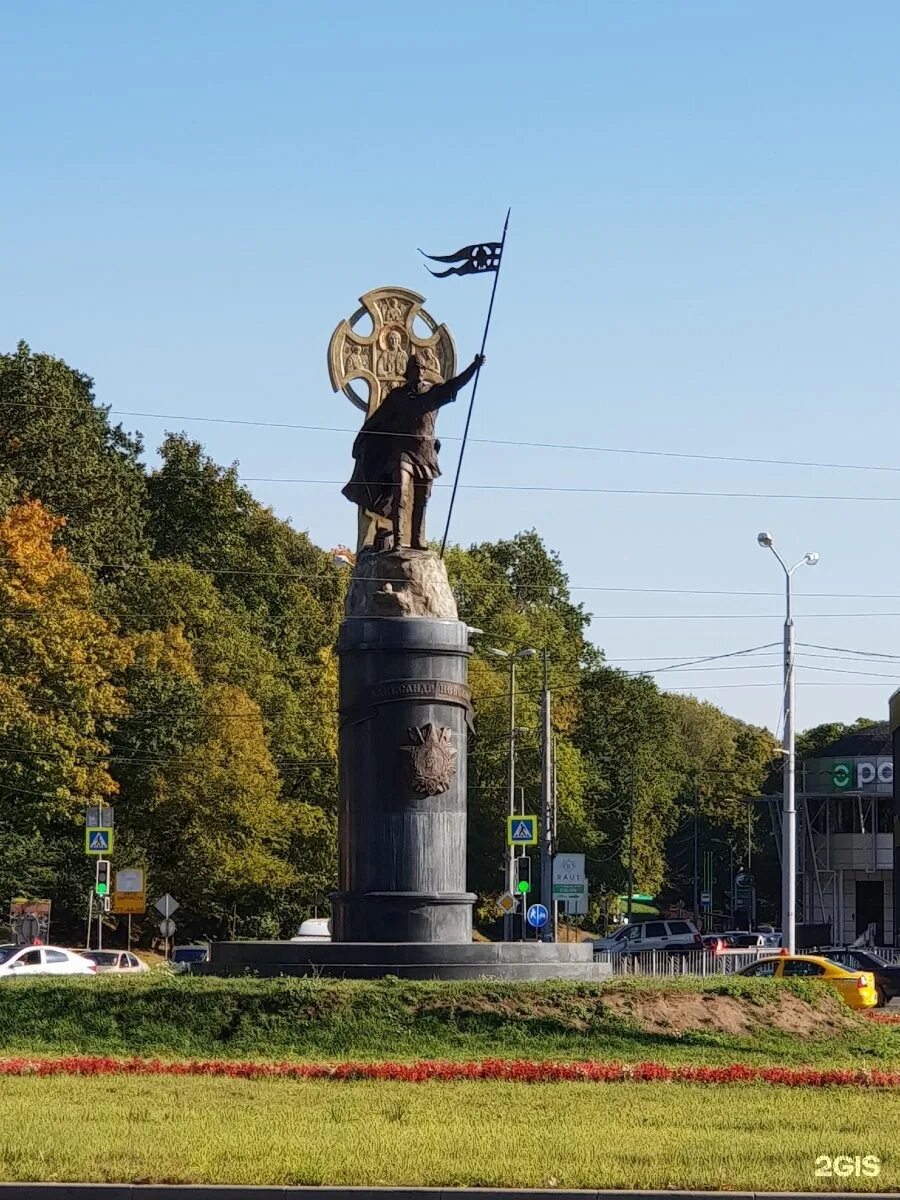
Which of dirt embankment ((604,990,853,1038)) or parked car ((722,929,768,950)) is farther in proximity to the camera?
parked car ((722,929,768,950))

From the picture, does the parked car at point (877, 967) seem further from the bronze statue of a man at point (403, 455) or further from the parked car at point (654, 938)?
the bronze statue of a man at point (403, 455)

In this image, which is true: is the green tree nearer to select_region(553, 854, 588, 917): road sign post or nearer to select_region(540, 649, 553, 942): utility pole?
select_region(540, 649, 553, 942): utility pole

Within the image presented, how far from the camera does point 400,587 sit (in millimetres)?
27219

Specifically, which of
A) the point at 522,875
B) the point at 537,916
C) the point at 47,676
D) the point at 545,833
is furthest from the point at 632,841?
the point at 47,676

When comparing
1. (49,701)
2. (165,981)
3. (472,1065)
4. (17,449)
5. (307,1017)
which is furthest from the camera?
(17,449)

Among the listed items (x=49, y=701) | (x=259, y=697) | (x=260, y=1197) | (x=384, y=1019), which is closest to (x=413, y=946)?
(x=384, y=1019)

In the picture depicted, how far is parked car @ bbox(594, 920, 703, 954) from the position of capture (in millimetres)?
59344

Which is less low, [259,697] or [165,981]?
[259,697]

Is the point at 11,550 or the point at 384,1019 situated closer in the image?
the point at 384,1019

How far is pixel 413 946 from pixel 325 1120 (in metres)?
8.58

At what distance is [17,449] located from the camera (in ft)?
187

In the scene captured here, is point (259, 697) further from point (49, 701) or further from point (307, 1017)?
point (307, 1017)

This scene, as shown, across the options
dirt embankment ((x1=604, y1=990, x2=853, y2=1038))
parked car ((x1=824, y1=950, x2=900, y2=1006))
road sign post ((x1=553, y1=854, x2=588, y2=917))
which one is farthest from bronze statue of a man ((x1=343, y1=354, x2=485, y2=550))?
road sign post ((x1=553, y1=854, x2=588, y2=917))

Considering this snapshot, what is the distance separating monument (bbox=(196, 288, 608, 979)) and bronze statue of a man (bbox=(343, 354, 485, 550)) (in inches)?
1.0
